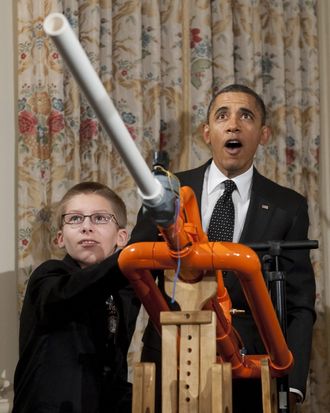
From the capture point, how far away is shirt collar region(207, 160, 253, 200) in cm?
210

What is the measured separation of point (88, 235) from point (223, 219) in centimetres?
40

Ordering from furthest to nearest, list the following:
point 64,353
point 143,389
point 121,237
Answer: point 121,237 < point 64,353 < point 143,389

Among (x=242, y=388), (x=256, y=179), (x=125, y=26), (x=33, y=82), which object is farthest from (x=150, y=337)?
(x=125, y=26)

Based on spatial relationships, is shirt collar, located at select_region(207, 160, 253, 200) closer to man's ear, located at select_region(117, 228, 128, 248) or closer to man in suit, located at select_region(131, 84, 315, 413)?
man in suit, located at select_region(131, 84, 315, 413)

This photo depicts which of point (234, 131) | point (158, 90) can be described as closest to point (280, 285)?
point (234, 131)

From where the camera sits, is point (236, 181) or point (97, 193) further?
point (236, 181)

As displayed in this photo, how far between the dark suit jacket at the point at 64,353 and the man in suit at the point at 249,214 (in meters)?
0.23

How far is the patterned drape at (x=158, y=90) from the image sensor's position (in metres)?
2.40

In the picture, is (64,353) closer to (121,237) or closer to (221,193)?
(121,237)

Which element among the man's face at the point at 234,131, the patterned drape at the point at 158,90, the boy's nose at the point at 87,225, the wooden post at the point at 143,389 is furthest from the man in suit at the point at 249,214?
the wooden post at the point at 143,389

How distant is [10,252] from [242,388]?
858 millimetres

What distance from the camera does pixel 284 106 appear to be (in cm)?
284

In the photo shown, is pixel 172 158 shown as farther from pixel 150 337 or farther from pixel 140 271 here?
pixel 140 271

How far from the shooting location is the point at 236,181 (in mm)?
2104
